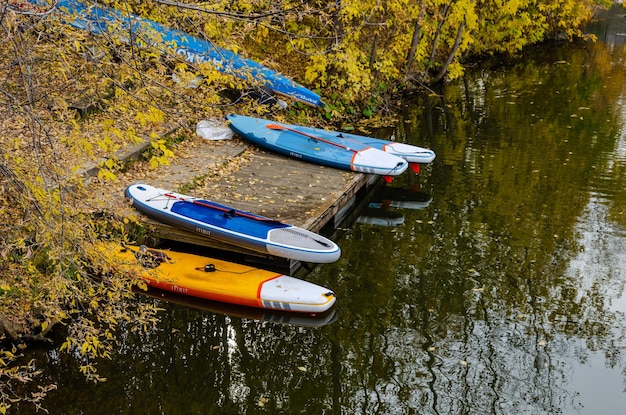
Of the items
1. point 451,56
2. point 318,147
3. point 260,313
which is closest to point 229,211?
point 260,313

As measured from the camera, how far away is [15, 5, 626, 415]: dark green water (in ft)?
23.1

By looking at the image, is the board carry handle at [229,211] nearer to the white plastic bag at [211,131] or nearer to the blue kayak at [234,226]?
the blue kayak at [234,226]

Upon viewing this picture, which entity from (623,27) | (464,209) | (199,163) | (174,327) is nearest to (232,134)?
(199,163)

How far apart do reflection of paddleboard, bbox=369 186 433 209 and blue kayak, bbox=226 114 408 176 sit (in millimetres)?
610

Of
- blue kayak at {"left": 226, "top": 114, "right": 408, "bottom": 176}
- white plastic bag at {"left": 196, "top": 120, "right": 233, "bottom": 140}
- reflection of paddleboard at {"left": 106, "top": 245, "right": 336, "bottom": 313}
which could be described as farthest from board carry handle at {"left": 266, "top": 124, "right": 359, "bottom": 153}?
reflection of paddleboard at {"left": 106, "top": 245, "right": 336, "bottom": 313}

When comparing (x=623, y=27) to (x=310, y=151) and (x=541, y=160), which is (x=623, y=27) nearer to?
(x=541, y=160)

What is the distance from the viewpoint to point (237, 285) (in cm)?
852

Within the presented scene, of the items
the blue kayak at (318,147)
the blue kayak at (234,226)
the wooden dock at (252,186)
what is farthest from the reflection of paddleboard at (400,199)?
the blue kayak at (234,226)

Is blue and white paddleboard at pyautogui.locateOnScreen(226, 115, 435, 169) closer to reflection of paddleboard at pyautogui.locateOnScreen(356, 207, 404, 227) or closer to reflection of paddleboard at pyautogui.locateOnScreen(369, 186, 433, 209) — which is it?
reflection of paddleboard at pyautogui.locateOnScreen(369, 186, 433, 209)

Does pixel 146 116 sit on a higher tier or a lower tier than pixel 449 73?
higher

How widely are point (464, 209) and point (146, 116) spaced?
7.58 metres

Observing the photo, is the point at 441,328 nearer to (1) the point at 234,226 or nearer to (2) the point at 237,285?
(2) the point at 237,285

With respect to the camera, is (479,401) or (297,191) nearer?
(479,401)

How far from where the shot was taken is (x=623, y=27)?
34.8 m
